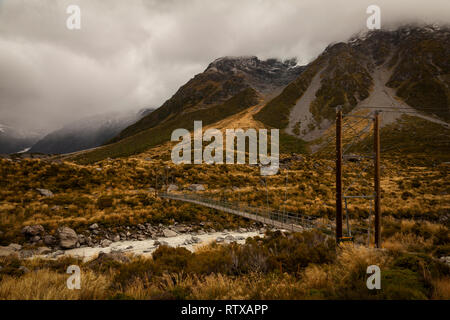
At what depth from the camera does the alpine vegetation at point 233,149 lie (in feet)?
201

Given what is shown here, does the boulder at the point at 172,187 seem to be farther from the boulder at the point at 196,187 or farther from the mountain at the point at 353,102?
the mountain at the point at 353,102

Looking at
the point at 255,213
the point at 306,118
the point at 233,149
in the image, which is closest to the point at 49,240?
the point at 255,213

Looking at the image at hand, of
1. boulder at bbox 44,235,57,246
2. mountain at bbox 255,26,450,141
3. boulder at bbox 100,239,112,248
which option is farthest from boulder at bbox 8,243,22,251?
mountain at bbox 255,26,450,141

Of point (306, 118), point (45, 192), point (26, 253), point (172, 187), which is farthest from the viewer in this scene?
point (306, 118)

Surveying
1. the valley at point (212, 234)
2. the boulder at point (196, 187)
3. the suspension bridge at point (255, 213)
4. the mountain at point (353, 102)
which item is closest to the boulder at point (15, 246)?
the valley at point (212, 234)

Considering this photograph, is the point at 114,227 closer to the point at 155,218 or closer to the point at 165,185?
the point at 155,218

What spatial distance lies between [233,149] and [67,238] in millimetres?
65450

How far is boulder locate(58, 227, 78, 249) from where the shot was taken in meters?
16.1

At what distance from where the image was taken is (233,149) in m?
79.8

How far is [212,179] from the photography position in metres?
43.8

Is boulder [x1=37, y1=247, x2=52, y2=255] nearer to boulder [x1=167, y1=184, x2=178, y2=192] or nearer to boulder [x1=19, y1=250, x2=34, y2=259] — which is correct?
boulder [x1=19, y1=250, x2=34, y2=259]

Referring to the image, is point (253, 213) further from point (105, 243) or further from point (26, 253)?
point (26, 253)

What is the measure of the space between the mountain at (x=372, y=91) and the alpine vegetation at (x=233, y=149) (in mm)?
36059

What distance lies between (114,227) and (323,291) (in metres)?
19.3
